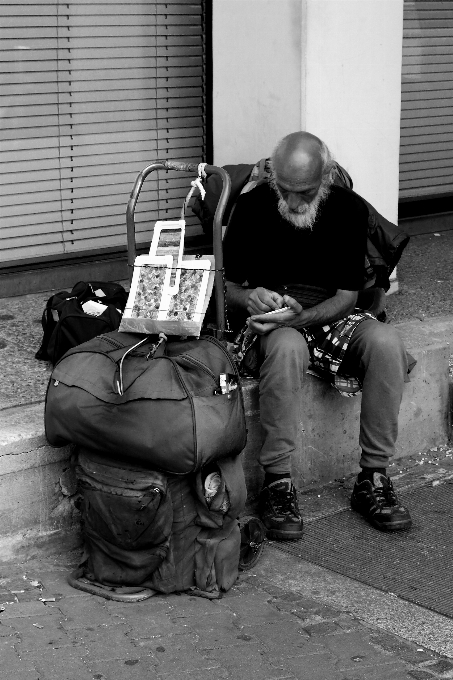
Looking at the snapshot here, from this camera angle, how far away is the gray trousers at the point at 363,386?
13.5ft

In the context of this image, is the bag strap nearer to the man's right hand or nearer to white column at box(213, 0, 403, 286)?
the man's right hand

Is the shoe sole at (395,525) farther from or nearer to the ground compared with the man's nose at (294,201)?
nearer to the ground

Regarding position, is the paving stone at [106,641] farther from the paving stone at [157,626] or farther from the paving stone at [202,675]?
the paving stone at [202,675]

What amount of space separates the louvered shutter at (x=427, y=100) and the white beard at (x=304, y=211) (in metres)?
3.14

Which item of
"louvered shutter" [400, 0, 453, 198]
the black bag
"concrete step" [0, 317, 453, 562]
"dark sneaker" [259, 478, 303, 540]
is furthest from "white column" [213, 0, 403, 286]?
"dark sneaker" [259, 478, 303, 540]

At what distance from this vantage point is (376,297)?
16.0 feet

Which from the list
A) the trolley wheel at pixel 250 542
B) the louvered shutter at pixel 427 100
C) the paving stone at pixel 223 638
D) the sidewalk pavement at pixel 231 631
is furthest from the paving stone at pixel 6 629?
the louvered shutter at pixel 427 100

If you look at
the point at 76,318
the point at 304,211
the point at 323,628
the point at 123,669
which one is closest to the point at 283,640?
the point at 323,628

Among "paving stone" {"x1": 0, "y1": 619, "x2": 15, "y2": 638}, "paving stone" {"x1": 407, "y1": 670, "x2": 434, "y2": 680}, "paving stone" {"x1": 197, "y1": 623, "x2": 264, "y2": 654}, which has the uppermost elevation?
"paving stone" {"x1": 0, "y1": 619, "x2": 15, "y2": 638}

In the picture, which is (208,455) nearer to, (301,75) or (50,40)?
(301,75)

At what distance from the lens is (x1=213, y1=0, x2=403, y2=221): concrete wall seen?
5.30 metres

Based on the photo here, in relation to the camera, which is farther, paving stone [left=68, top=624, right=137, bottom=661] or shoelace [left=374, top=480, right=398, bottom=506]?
shoelace [left=374, top=480, right=398, bottom=506]

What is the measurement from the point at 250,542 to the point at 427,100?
4362mm

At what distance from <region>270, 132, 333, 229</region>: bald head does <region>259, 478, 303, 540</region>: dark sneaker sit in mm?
1025
